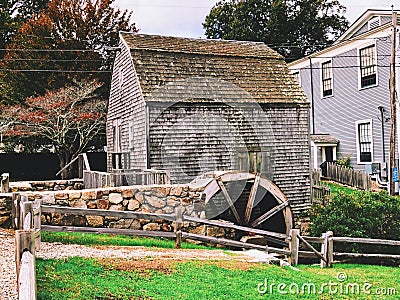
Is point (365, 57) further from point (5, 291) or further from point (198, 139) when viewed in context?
point (5, 291)

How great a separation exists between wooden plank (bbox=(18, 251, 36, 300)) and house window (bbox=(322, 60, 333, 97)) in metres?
23.5

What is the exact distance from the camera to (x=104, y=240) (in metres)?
9.97

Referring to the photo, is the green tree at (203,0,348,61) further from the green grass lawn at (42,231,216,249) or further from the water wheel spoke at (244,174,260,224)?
the green grass lawn at (42,231,216,249)

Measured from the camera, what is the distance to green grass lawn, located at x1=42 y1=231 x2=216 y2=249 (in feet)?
31.2

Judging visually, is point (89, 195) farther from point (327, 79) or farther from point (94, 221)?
point (327, 79)

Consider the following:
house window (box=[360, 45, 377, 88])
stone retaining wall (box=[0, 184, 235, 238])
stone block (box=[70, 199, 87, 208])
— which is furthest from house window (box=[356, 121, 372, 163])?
stone block (box=[70, 199, 87, 208])

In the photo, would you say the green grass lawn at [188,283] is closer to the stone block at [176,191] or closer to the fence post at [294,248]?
the fence post at [294,248]

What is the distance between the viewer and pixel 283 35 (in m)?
44.7

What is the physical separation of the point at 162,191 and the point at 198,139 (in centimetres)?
640

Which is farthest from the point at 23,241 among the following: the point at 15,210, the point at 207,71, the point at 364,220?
the point at 207,71

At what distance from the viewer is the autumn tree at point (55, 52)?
27.5m

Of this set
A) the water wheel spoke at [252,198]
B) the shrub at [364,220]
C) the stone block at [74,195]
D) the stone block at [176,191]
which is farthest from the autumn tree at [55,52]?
the stone block at [74,195]

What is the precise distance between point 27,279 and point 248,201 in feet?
41.2

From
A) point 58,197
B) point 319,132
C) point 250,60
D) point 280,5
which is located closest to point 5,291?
point 58,197
